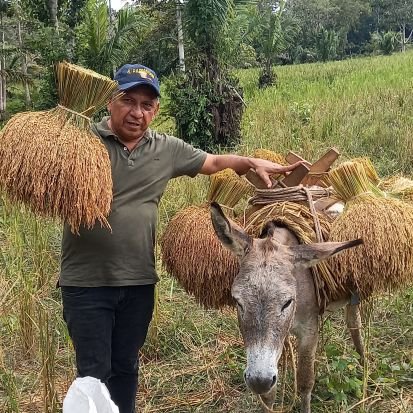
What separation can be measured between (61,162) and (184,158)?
85 cm

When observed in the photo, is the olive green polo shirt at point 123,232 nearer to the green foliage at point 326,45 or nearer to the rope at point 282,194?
the rope at point 282,194

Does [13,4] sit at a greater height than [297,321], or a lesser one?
greater

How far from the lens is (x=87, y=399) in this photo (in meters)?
1.21

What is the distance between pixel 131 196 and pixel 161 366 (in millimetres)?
1730

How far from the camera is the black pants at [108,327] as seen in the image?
2.52 metres

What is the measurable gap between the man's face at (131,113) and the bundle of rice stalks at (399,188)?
1.44m

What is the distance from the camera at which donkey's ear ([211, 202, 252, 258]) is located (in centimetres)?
231

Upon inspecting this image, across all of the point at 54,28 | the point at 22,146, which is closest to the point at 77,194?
the point at 22,146

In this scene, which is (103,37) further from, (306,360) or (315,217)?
(306,360)

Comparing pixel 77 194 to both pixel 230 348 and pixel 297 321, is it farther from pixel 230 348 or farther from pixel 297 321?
pixel 230 348

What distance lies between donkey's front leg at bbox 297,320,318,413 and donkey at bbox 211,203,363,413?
9cm

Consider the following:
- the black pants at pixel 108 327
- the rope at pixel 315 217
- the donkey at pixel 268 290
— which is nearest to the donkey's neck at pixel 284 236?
the donkey at pixel 268 290

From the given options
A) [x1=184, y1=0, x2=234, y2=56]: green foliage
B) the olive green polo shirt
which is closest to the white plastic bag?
the olive green polo shirt

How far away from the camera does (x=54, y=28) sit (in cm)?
1346
